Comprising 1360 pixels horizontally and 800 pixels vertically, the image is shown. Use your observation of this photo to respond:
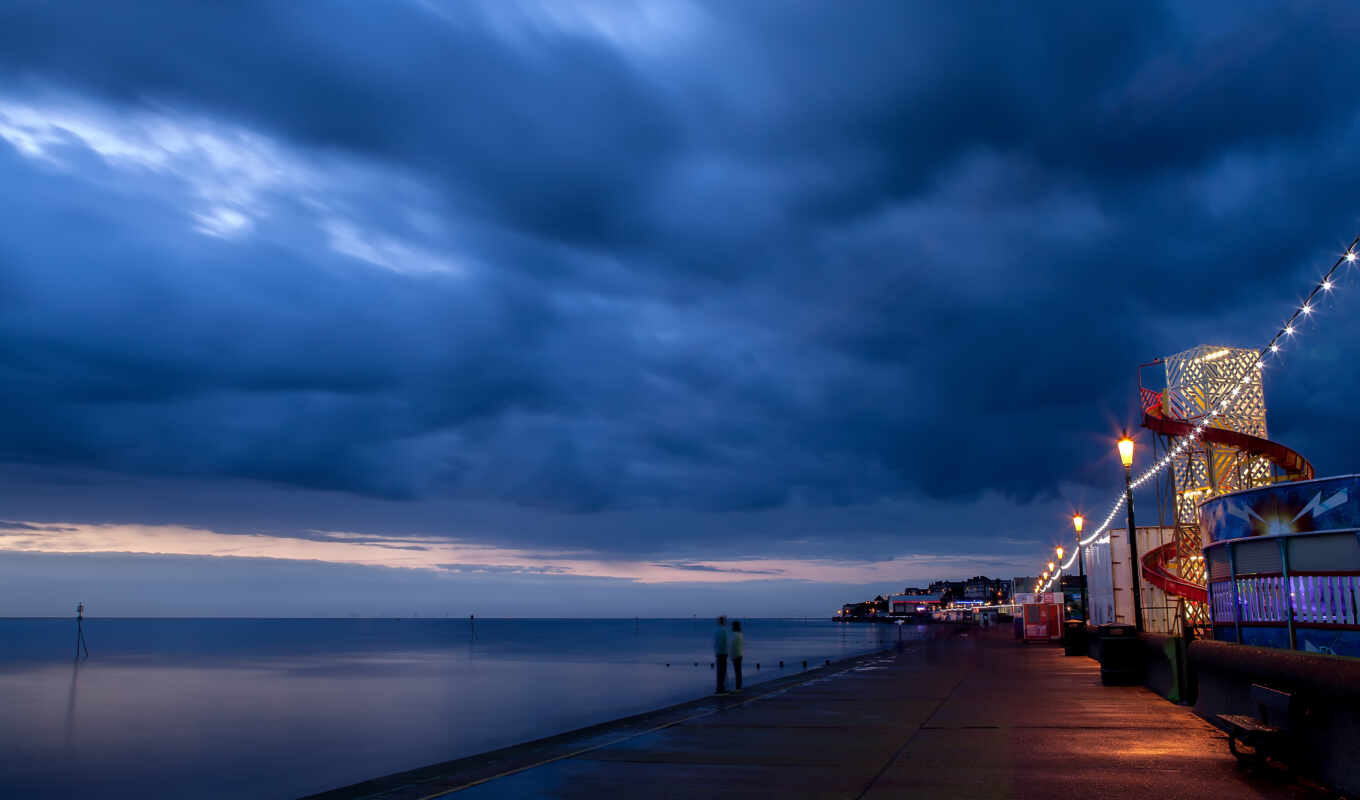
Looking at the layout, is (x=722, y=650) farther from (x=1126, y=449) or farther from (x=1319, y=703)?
(x=1319, y=703)

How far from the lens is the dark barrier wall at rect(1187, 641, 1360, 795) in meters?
8.47

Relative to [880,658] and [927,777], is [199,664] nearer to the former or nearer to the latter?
[880,658]

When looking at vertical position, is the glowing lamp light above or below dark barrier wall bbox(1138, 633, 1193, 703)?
above

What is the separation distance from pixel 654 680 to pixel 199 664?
4262cm

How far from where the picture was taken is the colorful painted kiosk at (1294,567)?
710 inches

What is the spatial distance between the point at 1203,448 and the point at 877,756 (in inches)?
1348

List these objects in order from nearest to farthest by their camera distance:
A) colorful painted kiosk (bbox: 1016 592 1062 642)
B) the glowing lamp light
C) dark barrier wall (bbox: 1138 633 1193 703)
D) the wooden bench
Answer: the wooden bench < dark barrier wall (bbox: 1138 633 1193 703) < the glowing lamp light < colorful painted kiosk (bbox: 1016 592 1062 642)

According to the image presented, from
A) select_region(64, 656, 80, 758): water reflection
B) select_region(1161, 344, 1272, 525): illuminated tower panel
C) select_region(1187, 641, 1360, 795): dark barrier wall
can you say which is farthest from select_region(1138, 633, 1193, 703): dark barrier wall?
select_region(64, 656, 80, 758): water reflection

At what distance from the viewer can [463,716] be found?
1417 inches

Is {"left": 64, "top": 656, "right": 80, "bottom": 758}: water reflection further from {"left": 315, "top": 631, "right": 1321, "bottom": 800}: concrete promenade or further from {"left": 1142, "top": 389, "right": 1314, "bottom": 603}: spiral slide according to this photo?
{"left": 1142, "top": 389, "right": 1314, "bottom": 603}: spiral slide

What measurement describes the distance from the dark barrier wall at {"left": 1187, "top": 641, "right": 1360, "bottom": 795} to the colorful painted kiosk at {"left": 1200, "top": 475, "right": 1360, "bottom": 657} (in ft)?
24.7

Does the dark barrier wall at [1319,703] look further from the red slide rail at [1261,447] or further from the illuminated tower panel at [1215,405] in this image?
the illuminated tower panel at [1215,405]

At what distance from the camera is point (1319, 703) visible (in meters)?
9.23

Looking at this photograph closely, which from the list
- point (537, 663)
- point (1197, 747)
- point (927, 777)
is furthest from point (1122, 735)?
point (537, 663)
